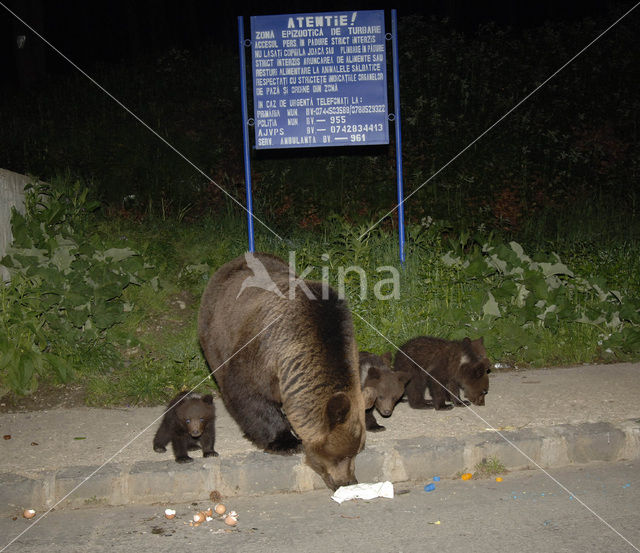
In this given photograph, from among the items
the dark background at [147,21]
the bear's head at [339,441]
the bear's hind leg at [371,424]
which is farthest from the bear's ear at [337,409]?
the dark background at [147,21]

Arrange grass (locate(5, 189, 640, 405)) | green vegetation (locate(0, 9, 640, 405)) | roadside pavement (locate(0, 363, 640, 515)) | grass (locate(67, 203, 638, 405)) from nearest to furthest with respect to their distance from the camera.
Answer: roadside pavement (locate(0, 363, 640, 515))
grass (locate(67, 203, 638, 405))
grass (locate(5, 189, 640, 405))
green vegetation (locate(0, 9, 640, 405))

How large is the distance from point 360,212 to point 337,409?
11489mm

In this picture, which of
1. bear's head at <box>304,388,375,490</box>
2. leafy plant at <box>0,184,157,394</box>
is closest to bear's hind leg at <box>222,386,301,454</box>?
bear's head at <box>304,388,375,490</box>

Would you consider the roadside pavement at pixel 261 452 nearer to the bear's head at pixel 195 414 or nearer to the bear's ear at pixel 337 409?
the bear's head at pixel 195 414

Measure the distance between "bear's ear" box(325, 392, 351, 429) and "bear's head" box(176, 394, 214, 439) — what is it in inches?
51.6

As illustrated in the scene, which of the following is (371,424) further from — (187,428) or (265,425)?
(187,428)

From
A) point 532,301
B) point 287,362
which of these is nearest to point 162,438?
point 287,362

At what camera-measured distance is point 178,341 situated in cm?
840

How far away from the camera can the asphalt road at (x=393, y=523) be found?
13.7 ft

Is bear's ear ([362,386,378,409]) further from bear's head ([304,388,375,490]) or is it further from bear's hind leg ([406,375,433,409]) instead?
bear's hind leg ([406,375,433,409])

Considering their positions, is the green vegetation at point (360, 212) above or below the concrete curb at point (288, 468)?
above

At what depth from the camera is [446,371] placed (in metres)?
6.71

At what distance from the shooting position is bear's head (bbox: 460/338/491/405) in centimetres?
645

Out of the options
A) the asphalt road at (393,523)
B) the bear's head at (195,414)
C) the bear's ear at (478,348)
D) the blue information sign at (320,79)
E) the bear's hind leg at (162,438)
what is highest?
the blue information sign at (320,79)
